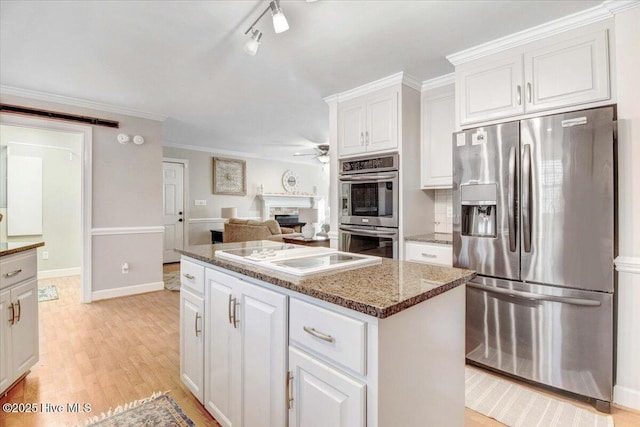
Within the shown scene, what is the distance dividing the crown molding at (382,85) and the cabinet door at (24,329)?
3.07m

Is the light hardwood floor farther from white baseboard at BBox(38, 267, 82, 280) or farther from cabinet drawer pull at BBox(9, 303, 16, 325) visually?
white baseboard at BBox(38, 267, 82, 280)

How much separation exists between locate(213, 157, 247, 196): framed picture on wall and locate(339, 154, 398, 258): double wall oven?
4.26 metres

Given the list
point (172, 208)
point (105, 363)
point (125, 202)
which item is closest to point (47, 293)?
point (125, 202)

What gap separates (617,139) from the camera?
1859mm

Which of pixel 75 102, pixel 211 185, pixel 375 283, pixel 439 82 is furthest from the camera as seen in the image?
pixel 211 185

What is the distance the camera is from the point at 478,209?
229cm

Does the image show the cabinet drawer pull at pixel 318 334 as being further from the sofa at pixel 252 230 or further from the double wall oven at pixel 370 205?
the sofa at pixel 252 230

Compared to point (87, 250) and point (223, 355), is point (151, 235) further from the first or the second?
point (223, 355)

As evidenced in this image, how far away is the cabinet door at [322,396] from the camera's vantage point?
957 mm

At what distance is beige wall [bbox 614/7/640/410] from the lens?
180 centimetres

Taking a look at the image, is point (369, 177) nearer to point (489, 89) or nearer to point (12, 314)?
point (489, 89)

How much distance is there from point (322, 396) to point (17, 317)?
6.99ft

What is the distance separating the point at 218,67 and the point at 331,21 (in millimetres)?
1185

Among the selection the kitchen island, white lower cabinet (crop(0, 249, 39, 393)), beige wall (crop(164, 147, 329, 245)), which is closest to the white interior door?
beige wall (crop(164, 147, 329, 245))
